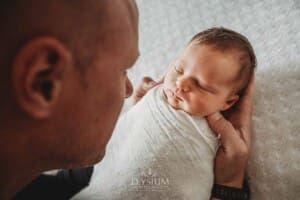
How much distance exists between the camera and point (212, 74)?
86cm

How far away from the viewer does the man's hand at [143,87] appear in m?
1.02

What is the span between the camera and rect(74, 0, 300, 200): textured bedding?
82cm

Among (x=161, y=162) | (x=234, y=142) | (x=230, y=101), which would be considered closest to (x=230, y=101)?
(x=230, y=101)

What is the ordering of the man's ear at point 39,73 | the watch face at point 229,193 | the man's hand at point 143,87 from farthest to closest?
the man's hand at point 143,87
the watch face at point 229,193
the man's ear at point 39,73

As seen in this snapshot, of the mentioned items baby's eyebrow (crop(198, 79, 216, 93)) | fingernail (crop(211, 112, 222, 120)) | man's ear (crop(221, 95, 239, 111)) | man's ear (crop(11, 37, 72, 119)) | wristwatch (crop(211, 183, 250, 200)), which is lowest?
wristwatch (crop(211, 183, 250, 200))

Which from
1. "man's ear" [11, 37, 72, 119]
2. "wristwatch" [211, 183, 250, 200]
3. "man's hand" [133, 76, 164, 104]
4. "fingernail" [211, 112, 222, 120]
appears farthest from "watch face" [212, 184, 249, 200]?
"man's ear" [11, 37, 72, 119]

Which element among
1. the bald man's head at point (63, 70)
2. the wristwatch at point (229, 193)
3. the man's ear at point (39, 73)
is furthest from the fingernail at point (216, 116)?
the man's ear at point (39, 73)

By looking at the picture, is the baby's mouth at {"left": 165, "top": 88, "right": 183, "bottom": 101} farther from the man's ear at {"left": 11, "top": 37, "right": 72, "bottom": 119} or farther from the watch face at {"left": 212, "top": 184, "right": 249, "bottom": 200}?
the man's ear at {"left": 11, "top": 37, "right": 72, "bottom": 119}

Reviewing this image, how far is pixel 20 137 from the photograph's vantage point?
0.49 meters

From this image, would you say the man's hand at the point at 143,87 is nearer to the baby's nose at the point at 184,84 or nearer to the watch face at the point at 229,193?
the baby's nose at the point at 184,84

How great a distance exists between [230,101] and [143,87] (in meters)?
0.25

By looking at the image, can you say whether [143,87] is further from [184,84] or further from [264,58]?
[264,58]

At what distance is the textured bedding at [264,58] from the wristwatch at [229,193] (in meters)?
0.02

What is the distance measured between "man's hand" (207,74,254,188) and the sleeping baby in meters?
0.02
